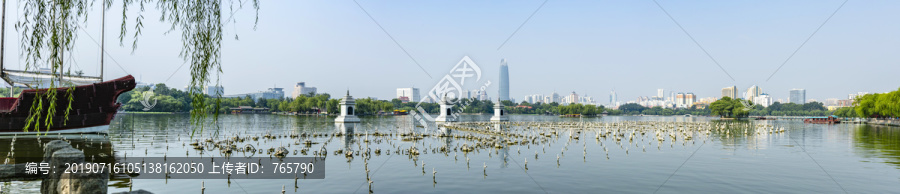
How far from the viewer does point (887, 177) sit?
25406mm

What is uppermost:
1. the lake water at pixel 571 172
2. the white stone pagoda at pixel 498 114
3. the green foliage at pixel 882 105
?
the green foliage at pixel 882 105

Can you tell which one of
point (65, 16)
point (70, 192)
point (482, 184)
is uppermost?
point (65, 16)

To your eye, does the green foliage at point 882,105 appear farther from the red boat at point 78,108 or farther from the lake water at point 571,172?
the red boat at point 78,108

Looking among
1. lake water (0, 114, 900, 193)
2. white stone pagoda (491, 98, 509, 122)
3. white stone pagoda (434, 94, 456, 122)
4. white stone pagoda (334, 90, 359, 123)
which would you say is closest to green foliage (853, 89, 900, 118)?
lake water (0, 114, 900, 193)

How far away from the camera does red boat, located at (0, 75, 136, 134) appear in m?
41.8

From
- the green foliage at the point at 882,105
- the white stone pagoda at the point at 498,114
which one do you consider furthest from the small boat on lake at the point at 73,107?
the green foliage at the point at 882,105

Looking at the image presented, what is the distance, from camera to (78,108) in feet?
145

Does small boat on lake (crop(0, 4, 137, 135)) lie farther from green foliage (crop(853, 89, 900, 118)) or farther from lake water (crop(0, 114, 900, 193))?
green foliage (crop(853, 89, 900, 118))

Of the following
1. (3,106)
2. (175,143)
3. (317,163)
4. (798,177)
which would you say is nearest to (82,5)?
(317,163)

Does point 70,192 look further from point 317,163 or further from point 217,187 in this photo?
point 317,163

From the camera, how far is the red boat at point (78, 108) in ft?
137

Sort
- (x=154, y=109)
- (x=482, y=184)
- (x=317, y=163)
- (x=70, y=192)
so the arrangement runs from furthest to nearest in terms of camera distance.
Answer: (x=154, y=109) → (x=317, y=163) → (x=482, y=184) → (x=70, y=192)

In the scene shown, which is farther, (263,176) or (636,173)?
(636,173)

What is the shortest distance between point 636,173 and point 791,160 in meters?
14.7
